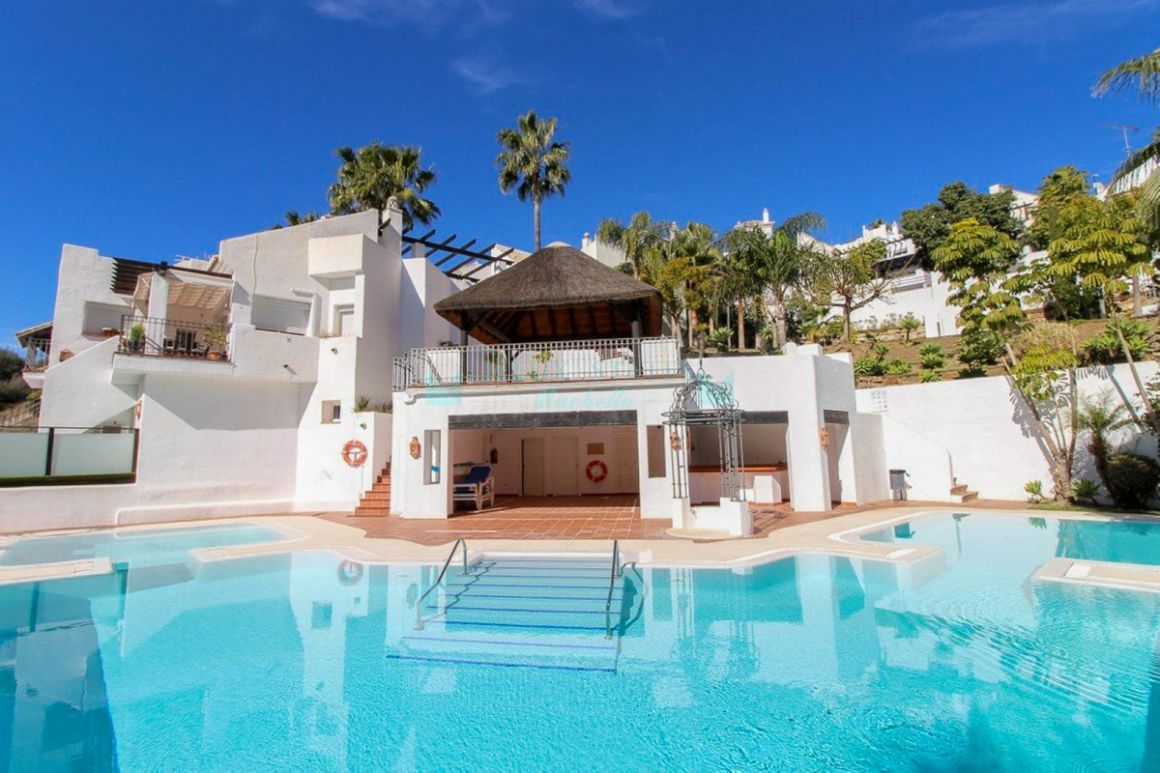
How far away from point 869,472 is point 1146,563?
8.33 metres

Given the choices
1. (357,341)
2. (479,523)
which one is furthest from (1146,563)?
(357,341)

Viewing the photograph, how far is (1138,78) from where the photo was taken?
10.7 metres

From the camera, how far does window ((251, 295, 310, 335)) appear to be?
20.5m

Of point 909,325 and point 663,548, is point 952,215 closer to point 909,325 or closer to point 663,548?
point 909,325

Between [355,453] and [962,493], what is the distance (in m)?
21.3

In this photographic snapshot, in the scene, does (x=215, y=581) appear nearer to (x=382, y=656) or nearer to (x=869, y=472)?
(x=382, y=656)

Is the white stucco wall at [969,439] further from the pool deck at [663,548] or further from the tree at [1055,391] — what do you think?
the pool deck at [663,548]

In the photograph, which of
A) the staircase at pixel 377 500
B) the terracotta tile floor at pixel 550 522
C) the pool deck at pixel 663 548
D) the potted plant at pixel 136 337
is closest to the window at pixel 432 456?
the terracotta tile floor at pixel 550 522

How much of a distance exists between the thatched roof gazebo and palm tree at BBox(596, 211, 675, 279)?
38.7 feet

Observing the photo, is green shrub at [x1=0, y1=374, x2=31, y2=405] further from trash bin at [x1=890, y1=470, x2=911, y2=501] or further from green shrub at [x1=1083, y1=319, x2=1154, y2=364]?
green shrub at [x1=1083, y1=319, x2=1154, y2=364]

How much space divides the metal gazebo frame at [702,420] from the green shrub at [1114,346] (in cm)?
1301

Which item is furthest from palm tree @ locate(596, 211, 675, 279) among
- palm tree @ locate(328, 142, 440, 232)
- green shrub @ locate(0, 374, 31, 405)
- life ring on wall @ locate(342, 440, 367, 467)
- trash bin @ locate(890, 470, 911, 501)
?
green shrub @ locate(0, 374, 31, 405)

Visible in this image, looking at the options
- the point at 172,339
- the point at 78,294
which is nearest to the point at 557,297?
the point at 172,339

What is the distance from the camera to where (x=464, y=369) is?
16234 mm
